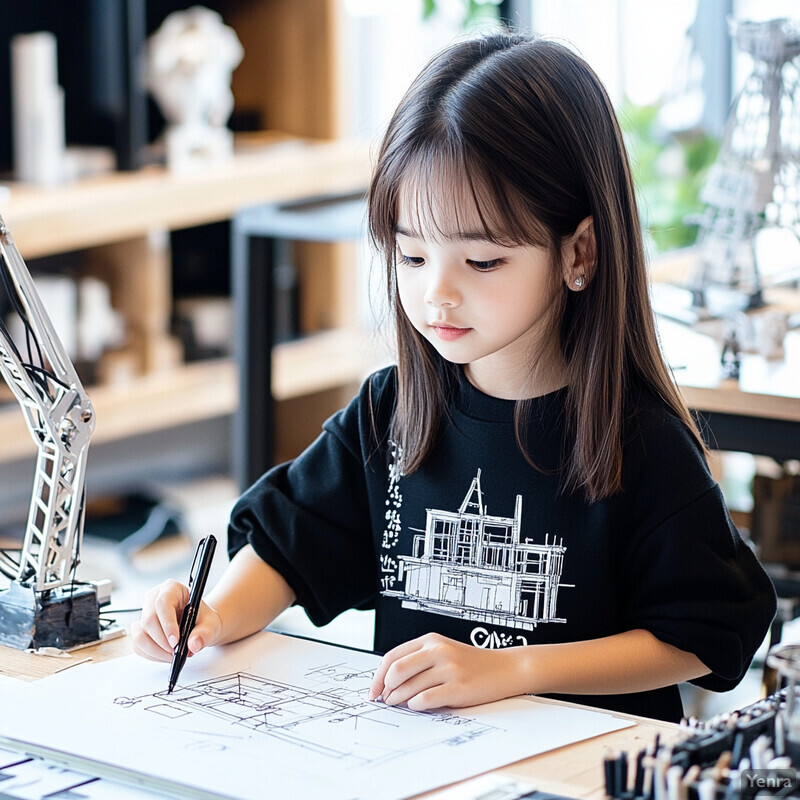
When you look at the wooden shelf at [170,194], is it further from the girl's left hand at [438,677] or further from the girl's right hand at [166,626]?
the girl's left hand at [438,677]

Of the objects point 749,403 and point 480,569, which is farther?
point 749,403

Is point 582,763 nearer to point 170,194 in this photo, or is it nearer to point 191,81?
point 170,194

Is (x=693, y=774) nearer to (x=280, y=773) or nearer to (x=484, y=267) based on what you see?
(x=280, y=773)

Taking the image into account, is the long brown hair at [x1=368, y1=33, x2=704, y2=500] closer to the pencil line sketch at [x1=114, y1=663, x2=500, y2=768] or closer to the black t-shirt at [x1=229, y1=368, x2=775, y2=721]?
the black t-shirt at [x1=229, y1=368, x2=775, y2=721]

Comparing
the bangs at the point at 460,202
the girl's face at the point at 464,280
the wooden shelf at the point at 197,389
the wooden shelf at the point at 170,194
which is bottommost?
the wooden shelf at the point at 197,389

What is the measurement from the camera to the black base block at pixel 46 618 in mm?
1051

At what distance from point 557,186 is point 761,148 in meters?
0.85

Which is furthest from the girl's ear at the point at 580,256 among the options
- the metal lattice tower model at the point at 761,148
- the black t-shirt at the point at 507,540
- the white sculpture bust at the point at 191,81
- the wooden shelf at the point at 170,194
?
the white sculpture bust at the point at 191,81

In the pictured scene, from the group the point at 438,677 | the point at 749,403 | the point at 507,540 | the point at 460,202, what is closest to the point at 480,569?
the point at 507,540

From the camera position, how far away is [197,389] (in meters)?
3.01

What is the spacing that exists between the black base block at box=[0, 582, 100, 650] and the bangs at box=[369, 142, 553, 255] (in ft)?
1.34

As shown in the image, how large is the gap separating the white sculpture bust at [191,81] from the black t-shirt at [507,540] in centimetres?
193

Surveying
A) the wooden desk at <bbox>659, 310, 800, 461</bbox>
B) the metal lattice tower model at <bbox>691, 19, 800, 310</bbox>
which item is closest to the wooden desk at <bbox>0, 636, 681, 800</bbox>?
the wooden desk at <bbox>659, 310, 800, 461</bbox>

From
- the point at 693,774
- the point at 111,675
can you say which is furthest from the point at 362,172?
the point at 693,774
